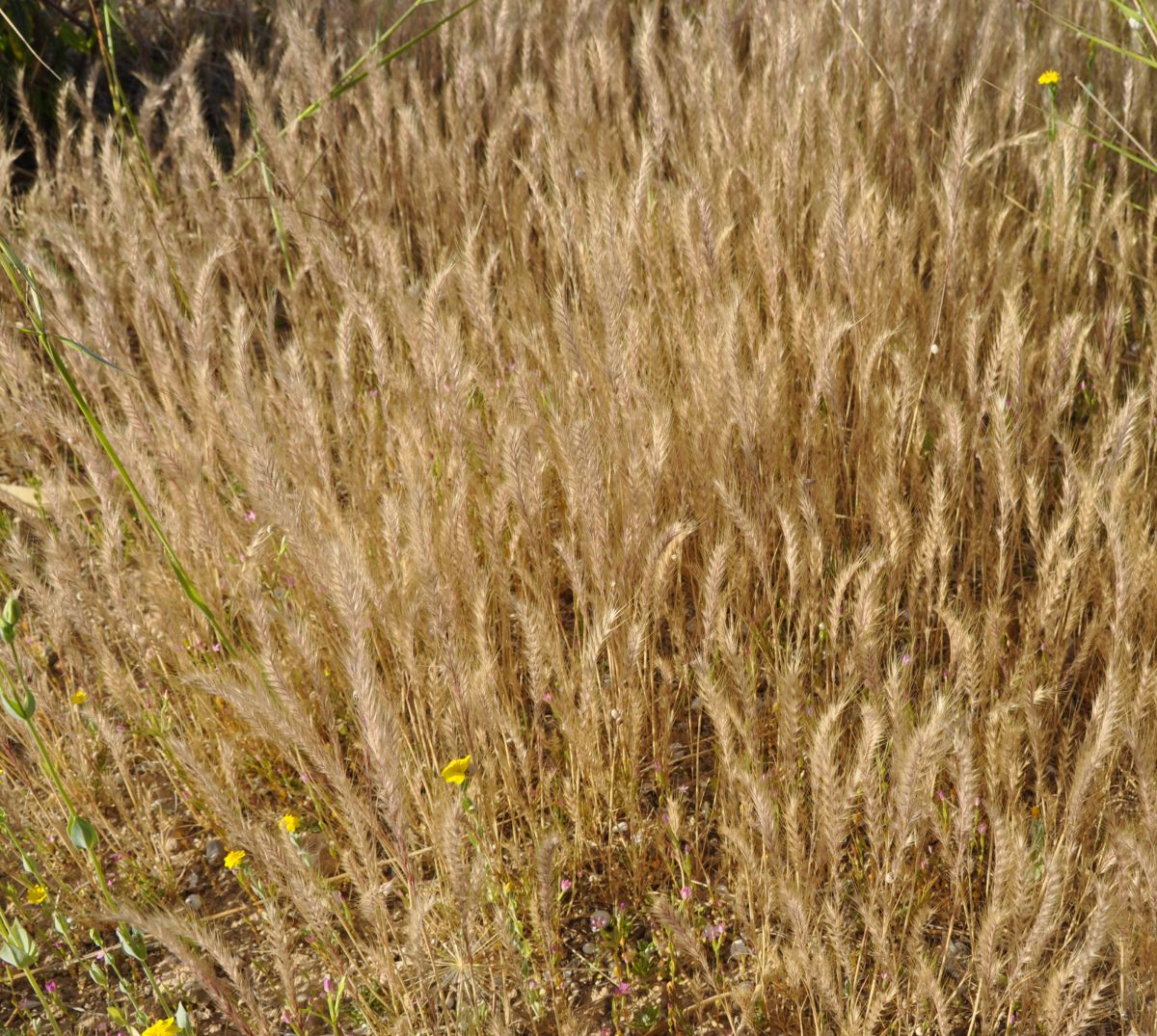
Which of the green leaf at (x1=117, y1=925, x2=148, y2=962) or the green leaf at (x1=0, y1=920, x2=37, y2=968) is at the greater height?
the green leaf at (x1=0, y1=920, x2=37, y2=968)

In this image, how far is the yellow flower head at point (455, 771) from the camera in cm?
157

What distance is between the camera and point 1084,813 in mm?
1558

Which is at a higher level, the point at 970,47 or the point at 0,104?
the point at 0,104

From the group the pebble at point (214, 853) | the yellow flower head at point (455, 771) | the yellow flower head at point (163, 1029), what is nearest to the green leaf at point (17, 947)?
the yellow flower head at point (163, 1029)

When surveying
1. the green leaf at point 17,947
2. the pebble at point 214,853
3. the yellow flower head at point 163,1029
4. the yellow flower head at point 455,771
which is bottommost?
the pebble at point 214,853

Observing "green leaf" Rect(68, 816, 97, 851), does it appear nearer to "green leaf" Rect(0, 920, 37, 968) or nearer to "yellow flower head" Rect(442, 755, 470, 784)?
"green leaf" Rect(0, 920, 37, 968)

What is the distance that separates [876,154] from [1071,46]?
3.11ft

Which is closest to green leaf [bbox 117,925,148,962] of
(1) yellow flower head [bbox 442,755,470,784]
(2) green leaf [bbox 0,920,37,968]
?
(2) green leaf [bbox 0,920,37,968]

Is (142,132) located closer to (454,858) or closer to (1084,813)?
(454,858)

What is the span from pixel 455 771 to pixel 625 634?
39cm

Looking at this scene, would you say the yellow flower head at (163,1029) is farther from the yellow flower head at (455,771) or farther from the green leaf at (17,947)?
the yellow flower head at (455,771)

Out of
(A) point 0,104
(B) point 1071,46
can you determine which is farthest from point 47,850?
(B) point 1071,46

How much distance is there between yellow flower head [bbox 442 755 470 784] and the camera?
1.57 m

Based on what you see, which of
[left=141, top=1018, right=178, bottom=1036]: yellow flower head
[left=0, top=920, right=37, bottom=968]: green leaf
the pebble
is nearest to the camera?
[left=141, top=1018, right=178, bottom=1036]: yellow flower head
